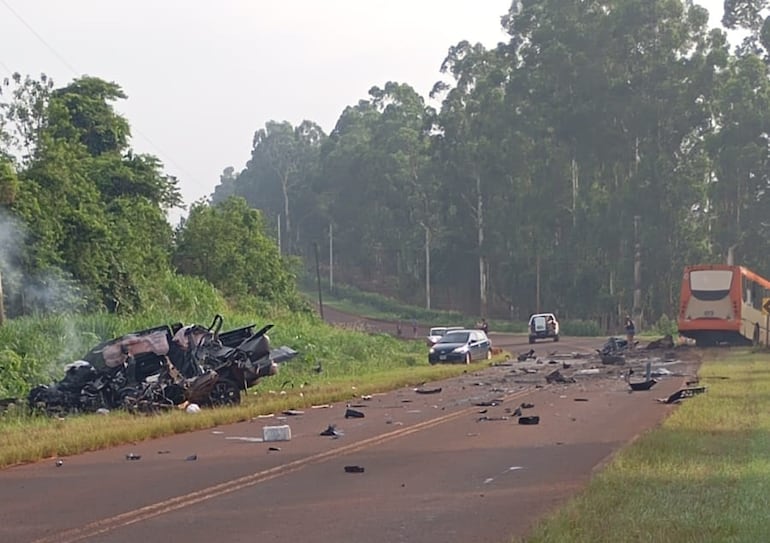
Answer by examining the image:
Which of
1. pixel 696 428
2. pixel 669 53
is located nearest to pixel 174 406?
pixel 696 428

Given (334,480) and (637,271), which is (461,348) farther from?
(637,271)

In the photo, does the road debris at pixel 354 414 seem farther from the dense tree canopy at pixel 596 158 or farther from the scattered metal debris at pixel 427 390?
the dense tree canopy at pixel 596 158

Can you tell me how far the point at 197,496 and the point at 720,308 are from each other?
43.6 m

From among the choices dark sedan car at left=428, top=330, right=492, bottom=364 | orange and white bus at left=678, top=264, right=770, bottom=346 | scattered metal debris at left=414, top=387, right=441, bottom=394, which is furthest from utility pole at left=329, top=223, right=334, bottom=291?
scattered metal debris at left=414, top=387, right=441, bottom=394

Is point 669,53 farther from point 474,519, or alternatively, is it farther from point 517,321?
point 474,519

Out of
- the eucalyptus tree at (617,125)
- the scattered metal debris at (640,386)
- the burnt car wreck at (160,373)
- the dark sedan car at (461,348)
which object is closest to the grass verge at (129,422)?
the burnt car wreck at (160,373)

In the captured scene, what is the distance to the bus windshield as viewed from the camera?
2092 inches

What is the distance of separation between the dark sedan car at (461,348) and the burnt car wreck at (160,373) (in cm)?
1747

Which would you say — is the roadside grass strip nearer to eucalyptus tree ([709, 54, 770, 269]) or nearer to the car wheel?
the car wheel

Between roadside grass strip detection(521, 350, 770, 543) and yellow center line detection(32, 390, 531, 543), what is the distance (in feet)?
13.3

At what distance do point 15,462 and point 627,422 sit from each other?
1119cm

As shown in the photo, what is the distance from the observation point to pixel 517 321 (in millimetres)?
97562

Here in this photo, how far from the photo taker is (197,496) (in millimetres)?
13203

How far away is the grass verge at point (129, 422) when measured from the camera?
59.0ft
